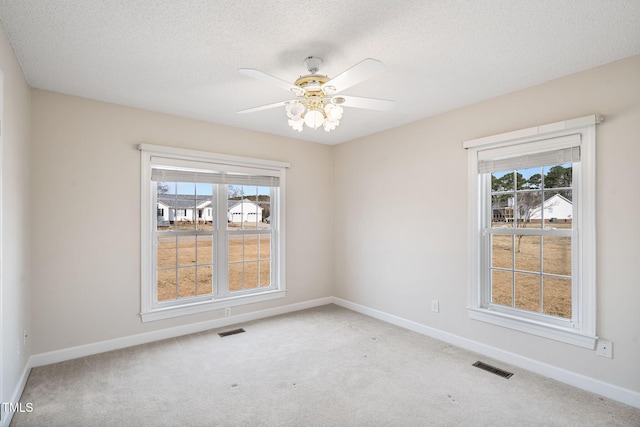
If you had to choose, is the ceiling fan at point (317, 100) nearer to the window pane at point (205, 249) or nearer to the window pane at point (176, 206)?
the window pane at point (176, 206)

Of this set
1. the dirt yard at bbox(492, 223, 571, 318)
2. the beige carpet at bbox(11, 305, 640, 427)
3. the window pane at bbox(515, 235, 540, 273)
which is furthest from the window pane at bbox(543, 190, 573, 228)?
the beige carpet at bbox(11, 305, 640, 427)

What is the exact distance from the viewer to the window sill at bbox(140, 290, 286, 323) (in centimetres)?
354

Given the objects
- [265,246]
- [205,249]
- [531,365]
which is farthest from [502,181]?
[205,249]

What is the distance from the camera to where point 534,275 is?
3016 millimetres

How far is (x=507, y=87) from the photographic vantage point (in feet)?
9.59

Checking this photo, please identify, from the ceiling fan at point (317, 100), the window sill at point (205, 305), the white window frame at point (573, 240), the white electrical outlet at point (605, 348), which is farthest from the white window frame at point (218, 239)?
the white electrical outlet at point (605, 348)

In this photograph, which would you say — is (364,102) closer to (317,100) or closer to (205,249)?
(317,100)

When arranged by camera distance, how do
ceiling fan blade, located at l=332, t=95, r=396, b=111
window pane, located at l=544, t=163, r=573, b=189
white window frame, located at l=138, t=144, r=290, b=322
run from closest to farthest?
1. ceiling fan blade, located at l=332, t=95, r=396, b=111
2. window pane, located at l=544, t=163, r=573, b=189
3. white window frame, located at l=138, t=144, r=290, b=322

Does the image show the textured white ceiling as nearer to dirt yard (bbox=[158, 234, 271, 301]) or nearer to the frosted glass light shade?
the frosted glass light shade

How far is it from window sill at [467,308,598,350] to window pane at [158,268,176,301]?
3.23 metres

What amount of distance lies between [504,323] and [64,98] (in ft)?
15.1

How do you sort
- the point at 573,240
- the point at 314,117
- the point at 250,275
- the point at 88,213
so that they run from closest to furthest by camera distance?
the point at 314,117 < the point at 573,240 < the point at 88,213 < the point at 250,275

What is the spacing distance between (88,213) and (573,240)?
4.37 meters

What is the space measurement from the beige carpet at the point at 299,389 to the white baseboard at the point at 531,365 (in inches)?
2.8
